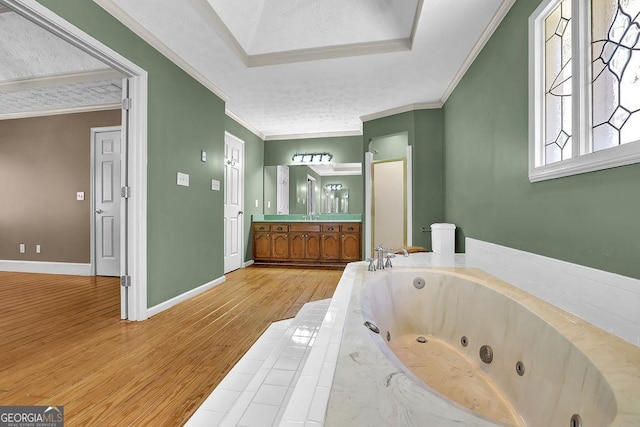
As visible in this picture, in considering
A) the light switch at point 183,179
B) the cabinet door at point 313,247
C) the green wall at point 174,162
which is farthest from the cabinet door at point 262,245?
the light switch at point 183,179

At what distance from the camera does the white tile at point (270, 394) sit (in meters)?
1.04

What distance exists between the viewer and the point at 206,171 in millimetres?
3076

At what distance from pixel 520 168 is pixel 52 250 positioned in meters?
5.50

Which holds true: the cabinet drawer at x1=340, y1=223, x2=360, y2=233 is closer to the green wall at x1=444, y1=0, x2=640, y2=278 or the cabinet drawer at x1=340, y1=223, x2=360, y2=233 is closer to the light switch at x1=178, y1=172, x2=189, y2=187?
the green wall at x1=444, y1=0, x2=640, y2=278

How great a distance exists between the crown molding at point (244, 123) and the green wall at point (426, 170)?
247 centimetres

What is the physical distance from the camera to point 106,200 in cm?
373

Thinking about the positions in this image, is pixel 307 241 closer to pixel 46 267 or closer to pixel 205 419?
pixel 205 419

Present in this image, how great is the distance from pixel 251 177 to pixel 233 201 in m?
0.69

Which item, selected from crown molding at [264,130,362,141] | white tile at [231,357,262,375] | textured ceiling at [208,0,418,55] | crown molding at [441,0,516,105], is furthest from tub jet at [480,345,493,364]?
crown molding at [264,130,362,141]

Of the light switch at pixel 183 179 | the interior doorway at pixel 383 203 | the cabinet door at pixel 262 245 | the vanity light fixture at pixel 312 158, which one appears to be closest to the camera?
the light switch at pixel 183 179

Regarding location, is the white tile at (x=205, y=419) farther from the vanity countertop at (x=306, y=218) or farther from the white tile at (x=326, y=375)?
the vanity countertop at (x=306, y=218)

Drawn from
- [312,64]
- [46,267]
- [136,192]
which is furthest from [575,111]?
[46,267]

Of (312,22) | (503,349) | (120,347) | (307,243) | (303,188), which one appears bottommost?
(120,347)

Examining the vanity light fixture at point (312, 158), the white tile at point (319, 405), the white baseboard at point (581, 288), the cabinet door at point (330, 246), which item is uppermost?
the vanity light fixture at point (312, 158)
